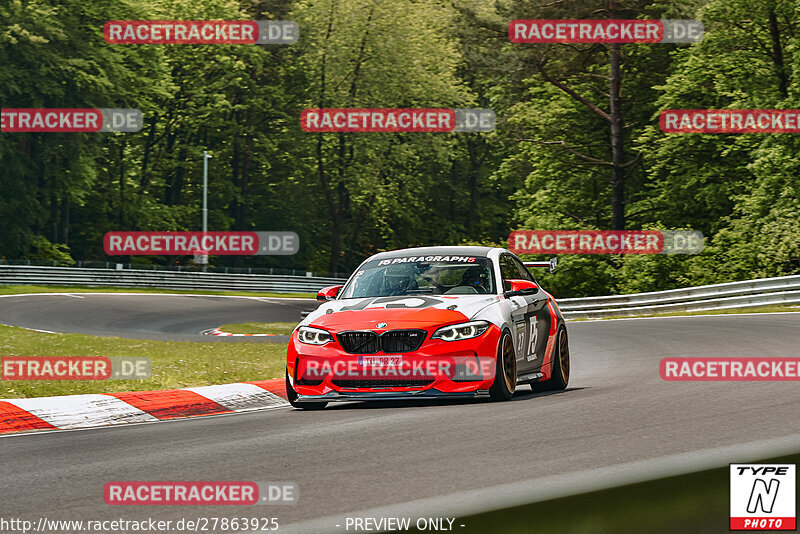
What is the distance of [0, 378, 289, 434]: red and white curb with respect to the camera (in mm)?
9266

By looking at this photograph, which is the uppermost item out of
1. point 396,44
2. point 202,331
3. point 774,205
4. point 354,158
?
point 396,44

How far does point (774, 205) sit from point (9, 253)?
41.8 m

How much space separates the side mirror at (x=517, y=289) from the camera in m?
10.9

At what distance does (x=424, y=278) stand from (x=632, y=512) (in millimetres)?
7781

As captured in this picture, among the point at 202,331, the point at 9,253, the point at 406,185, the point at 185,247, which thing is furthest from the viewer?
the point at 406,185

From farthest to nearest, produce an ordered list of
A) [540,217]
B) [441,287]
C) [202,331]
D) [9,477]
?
1. [540,217]
2. [202,331]
3. [441,287]
4. [9,477]

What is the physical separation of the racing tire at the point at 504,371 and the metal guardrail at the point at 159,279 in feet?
163

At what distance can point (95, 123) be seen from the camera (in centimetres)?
6141

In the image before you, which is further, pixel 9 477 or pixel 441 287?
pixel 441 287

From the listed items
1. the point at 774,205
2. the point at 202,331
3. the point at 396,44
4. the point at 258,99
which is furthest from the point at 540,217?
the point at 258,99

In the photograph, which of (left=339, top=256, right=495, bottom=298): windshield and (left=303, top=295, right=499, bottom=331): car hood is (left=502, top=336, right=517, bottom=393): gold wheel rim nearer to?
(left=303, top=295, right=499, bottom=331): car hood

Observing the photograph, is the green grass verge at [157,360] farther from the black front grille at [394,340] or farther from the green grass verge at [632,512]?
the green grass verge at [632,512]

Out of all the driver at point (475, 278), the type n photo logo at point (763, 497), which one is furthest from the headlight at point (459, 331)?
the type n photo logo at point (763, 497)

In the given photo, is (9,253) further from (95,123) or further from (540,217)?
(540,217)
